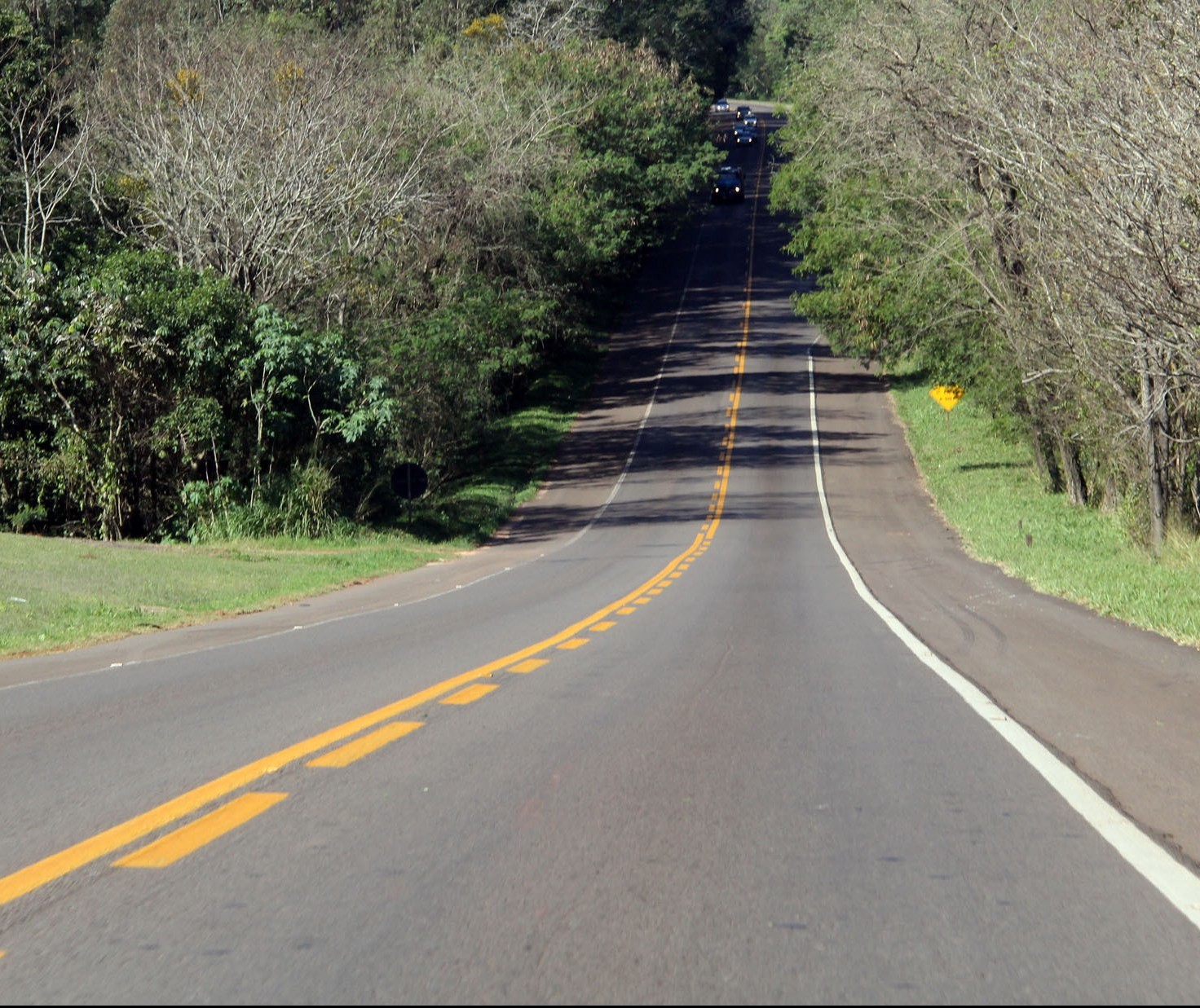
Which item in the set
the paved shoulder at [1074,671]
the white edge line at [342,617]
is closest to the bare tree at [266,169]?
the white edge line at [342,617]

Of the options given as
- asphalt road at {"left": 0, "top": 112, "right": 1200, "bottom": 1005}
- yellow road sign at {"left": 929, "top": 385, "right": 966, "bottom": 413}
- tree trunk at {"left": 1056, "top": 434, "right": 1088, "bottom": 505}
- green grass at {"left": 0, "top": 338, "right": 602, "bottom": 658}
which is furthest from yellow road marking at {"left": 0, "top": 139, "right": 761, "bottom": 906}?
yellow road sign at {"left": 929, "top": 385, "right": 966, "bottom": 413}

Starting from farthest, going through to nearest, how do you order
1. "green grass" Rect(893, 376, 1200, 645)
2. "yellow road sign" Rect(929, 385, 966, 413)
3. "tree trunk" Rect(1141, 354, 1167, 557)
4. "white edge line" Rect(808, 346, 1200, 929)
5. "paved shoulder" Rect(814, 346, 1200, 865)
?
"yellow road sign" Rect(929, 385, 966, 413) < "tree trunk" Rect(1141, 354, 1167, 557) < "green grass" Rect(893, 376, 1200, 645) < "paved shoulder" Rect(814, 346, 1200, 865) < "white edge line" Rect(808, 346, 1200, 929)

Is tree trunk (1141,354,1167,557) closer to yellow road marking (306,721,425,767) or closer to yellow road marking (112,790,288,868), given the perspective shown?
yellow road marking (306,721,425,767)

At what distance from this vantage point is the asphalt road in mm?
4180

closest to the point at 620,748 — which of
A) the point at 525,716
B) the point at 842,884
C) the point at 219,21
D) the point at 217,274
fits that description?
the point at 525,716

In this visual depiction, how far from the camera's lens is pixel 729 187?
9869 centimetres

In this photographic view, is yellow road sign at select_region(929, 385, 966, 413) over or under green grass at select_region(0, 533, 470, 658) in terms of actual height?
over

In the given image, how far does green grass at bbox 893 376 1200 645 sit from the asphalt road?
1.75m

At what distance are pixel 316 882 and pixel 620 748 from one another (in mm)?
2762

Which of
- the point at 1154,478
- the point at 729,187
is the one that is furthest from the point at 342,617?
the point at 729,187

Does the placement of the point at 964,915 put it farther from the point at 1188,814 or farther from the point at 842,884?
the point at 1188,814

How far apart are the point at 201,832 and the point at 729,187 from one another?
317ft

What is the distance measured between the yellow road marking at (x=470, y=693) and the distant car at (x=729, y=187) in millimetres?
89550

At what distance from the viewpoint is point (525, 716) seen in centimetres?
853
